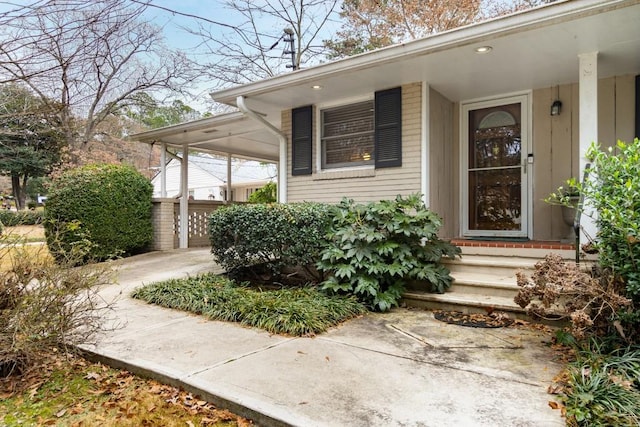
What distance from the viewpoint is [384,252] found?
177 inches

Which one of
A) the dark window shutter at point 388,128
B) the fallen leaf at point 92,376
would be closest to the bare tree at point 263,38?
the dark window shutter at point 388,128

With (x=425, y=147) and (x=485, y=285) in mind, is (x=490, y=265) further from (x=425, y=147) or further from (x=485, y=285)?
(x=425, y=147)

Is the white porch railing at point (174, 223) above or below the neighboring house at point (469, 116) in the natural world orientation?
below

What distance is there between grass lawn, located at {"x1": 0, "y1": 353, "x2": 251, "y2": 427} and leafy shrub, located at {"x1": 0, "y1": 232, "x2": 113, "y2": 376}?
0.19 meters

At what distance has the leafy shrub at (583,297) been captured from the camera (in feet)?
8.59

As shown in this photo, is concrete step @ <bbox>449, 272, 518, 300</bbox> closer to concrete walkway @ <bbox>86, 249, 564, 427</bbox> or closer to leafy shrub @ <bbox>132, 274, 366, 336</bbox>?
concrete walkway @ <bbox>86, 249, 564, 427</bbox>

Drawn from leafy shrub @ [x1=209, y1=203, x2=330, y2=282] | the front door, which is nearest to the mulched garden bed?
leafy shrub @ [x1=209, y1=203, x2=330, y2=282]

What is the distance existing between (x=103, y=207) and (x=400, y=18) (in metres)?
11.6

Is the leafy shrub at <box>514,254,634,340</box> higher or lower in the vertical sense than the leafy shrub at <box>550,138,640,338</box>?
lower

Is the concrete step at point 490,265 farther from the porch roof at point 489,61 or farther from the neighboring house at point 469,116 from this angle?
the porch roof at point 489,61

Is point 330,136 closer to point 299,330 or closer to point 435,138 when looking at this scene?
point 435,138

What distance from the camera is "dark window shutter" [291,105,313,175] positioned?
6484 millimetres

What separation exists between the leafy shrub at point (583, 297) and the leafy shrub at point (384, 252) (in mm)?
1411

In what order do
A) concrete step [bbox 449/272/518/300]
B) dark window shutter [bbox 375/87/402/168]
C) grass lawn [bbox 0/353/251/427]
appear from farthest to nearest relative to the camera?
dark window shutter [bbox 375/87/402/168], concrete step [bbox 449/272/518/300], grass lawn [bbox 0/353/251/427]
